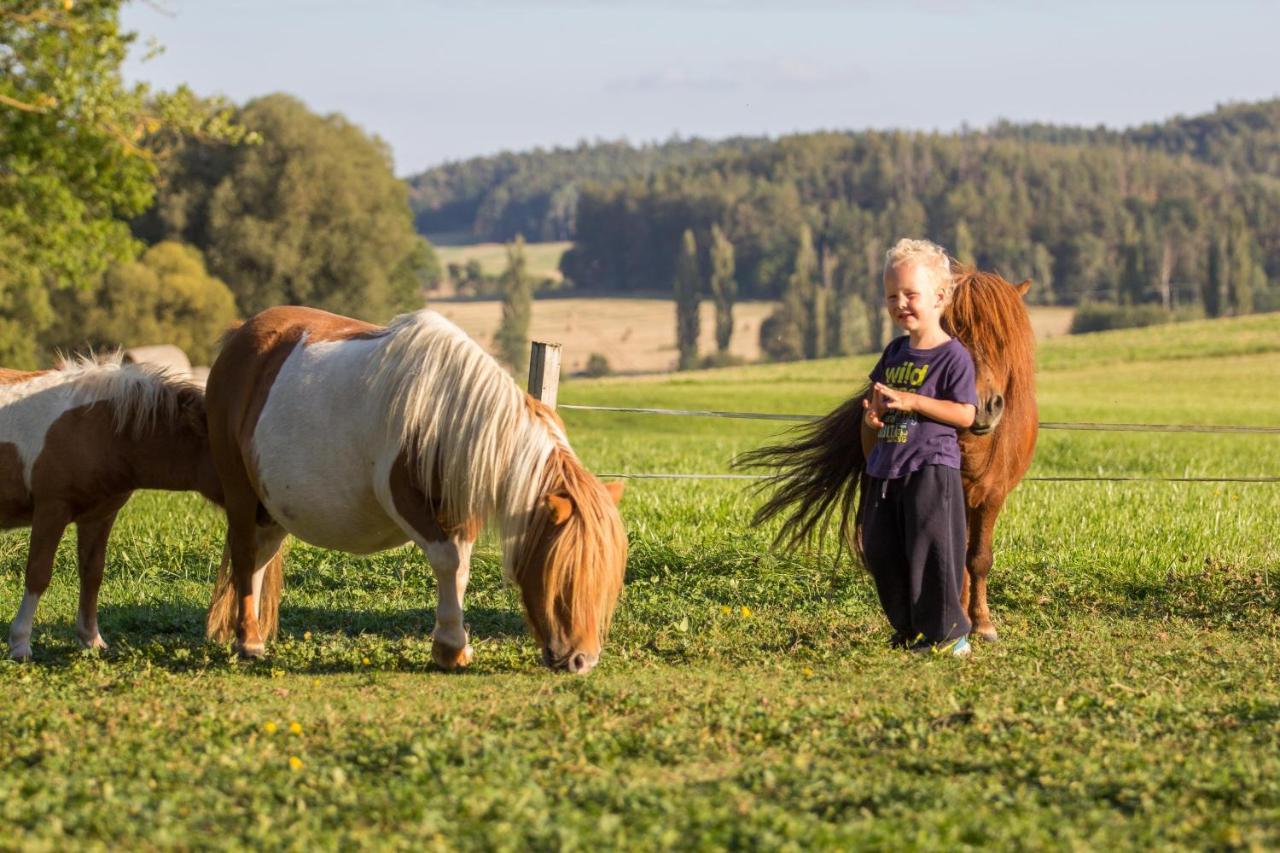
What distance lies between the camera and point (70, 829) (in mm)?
4195

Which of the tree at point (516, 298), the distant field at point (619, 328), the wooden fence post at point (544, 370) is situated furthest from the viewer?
the distant field at point (619, 328)

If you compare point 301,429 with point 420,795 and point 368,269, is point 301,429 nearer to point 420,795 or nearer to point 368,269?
point 420,795

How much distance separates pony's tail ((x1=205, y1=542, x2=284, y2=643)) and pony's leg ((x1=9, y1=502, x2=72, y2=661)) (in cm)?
90

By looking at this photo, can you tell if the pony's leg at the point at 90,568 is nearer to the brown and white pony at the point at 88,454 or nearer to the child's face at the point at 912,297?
the brown and white pony at the point at 88,454

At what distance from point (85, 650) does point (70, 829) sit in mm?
3769

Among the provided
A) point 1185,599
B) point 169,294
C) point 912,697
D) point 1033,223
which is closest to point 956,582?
point 912,697

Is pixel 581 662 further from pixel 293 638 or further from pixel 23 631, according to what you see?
pixel 23 631

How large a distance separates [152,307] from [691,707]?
51.1 metres

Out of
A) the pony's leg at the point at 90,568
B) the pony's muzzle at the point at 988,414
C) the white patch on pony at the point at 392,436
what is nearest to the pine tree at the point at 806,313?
the pony's leg at the point at 90,568

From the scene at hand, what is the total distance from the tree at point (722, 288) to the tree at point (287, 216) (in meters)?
47.7

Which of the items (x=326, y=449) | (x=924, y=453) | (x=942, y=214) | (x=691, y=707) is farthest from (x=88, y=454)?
(x=942, y=214)

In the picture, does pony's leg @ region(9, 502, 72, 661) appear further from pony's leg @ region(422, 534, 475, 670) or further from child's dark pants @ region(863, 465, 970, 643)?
child's dark pants @ region(863, 465, 970, 643)

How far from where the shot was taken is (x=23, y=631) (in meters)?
7.70

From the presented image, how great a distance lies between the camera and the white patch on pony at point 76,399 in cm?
808
